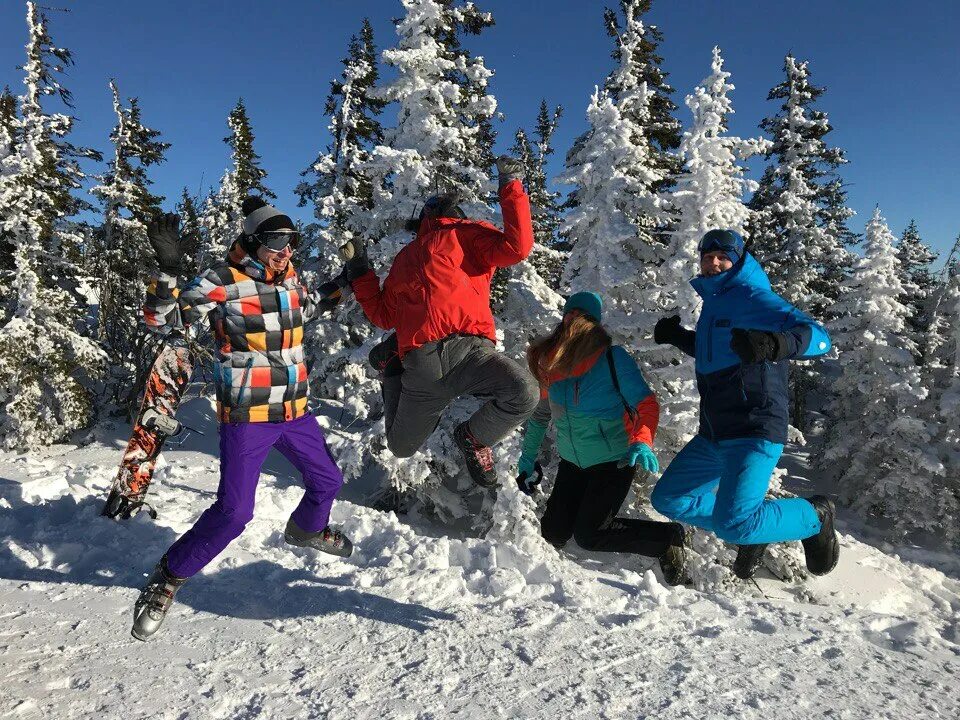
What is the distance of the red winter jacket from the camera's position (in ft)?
15.0

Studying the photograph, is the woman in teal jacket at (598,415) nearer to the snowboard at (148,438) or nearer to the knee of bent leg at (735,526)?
the knee of bent leg at (735,526)

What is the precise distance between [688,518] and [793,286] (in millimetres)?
20775

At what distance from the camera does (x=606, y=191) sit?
12.1 meters

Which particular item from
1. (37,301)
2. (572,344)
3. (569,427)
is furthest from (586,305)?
(37,301)

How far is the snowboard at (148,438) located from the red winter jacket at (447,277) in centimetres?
388

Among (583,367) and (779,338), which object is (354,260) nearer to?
(583,367)

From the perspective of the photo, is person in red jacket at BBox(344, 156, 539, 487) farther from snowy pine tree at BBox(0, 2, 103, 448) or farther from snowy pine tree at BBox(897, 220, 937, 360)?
snowy pine tree at BBox(897, 220, 937, 360)

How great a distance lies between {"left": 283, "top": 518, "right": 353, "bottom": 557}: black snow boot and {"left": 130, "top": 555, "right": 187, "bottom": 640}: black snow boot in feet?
2.88

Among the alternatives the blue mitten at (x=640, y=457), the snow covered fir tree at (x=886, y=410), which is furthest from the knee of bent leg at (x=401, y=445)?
the snow covered fir tree at (x=886, y=410)

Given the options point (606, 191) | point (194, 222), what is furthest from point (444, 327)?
point (194, 222)

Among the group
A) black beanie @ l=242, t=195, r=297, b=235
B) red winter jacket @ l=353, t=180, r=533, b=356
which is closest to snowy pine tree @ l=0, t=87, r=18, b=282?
black beanie @ l=242, t=195, r=297, b=235

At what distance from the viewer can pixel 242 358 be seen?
4.21 metres

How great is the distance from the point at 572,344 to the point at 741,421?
1.45m

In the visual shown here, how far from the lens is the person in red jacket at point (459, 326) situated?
448cm
